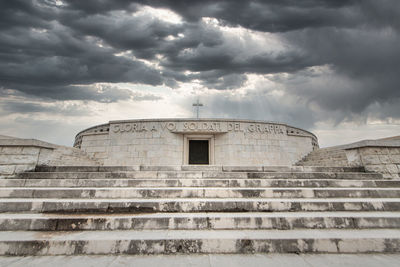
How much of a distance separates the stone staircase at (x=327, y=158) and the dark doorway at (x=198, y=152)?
752 centimetres

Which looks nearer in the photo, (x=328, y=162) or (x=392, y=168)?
(x=392, y=168)

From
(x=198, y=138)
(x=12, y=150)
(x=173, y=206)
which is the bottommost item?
(x=173, y=206)

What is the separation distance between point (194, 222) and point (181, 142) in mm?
9722

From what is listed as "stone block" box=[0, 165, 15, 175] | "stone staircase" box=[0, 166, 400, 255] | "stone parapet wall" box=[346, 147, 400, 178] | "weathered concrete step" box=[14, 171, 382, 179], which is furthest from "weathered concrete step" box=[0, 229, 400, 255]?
"stone parapet wall" box=[346, 147, 400, 178]

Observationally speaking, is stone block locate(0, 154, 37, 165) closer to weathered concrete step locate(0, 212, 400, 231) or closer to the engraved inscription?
weathered concrete step locate(0, 212, 400, 231)

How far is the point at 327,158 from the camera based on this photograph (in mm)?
12234

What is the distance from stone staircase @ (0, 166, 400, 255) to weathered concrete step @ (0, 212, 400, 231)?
15mm

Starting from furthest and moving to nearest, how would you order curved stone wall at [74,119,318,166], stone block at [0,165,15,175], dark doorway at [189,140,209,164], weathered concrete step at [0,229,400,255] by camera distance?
1. dark doorway at [189,140,209,164]
2. curved stone wall at [74,119,318,166]
3. stone block at [0,165,15,175]
4. weathered concrete step at [0,229,400,255]

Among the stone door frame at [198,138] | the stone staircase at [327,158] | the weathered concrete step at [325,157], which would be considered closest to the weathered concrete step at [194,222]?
the stone staircase at [327,158]

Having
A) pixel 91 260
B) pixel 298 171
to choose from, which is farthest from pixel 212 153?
pixel 91 260

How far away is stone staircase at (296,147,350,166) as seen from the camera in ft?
35.4

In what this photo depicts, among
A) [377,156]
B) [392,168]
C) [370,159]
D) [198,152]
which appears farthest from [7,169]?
[392,168]

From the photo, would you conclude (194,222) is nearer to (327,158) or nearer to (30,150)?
(30,150)

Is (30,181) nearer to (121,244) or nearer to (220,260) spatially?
(121,244)
